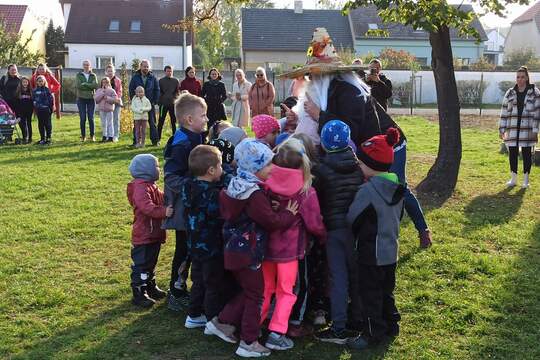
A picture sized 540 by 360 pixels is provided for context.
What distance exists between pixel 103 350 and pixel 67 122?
53.0 feet

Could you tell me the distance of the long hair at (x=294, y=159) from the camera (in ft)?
13.3

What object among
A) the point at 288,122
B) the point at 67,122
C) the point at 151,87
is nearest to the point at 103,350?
the point at 288,122

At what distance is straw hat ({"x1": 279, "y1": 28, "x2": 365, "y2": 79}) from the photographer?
4.54 meters

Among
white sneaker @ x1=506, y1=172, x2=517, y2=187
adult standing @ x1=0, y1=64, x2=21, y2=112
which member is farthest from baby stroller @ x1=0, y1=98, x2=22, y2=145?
white sneaker @ x1=506, y1=172, x2=517, y2=187

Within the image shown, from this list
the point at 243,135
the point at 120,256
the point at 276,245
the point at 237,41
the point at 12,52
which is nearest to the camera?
the point at 276,245

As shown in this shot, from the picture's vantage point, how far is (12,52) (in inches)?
1214

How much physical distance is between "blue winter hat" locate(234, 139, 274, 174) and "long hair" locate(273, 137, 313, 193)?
7cm

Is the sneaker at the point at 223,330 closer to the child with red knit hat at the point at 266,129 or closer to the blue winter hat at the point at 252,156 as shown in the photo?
the blue winter hat at the point at 252,156

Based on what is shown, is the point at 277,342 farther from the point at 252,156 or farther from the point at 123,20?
the point at 123,20

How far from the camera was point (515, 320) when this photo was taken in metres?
4.73

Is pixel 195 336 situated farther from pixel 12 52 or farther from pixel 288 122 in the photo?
pixel 12 52

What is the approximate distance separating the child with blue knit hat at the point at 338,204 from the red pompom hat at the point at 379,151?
0.10 metres

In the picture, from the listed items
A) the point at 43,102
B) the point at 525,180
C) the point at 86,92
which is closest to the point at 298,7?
the point at 86,92

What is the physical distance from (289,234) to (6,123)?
11.9 m
